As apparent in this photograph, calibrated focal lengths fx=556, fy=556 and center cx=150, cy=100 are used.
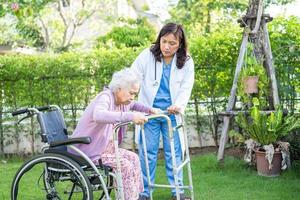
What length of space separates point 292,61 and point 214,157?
1.32m

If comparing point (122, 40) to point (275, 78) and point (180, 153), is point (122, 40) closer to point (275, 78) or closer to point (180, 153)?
point (275, 78)

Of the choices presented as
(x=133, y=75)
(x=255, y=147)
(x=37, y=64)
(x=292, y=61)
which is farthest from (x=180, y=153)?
(x=37, y=64)

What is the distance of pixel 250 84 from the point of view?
532 cm

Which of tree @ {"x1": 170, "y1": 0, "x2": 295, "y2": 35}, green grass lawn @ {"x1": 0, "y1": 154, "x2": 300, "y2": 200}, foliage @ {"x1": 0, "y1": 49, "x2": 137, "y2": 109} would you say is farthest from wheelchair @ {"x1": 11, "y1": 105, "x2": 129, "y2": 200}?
tree @ {"x1": 170, "y1": 0, "x2": 295, "y2": 35}

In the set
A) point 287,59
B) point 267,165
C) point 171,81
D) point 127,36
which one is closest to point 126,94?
point 171,81

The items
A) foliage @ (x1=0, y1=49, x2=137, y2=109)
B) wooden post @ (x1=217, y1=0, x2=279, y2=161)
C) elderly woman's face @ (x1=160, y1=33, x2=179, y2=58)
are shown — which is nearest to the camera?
elderly woman's face @ (x1=160, y1=33, x2=179, y2=58)

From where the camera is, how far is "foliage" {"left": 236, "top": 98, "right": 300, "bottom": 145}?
5.16m

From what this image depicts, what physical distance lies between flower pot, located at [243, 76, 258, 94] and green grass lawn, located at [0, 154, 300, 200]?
2.55ft

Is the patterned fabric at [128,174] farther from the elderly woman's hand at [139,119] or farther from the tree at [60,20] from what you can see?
the tree at [60,20]

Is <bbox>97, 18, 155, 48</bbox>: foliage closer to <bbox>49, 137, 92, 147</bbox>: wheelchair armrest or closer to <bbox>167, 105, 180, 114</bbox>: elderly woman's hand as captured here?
<bbox>167, 105, 180, 114</bbox>: elderly woman's hand

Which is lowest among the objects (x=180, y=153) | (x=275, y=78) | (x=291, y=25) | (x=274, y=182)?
(x=274, y=182)

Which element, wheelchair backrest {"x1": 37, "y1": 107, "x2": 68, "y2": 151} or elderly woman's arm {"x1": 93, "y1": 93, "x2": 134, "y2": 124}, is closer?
elderly woman's arm {"x1": 93, "y1": 93, "x2": 134, "y2": 124}

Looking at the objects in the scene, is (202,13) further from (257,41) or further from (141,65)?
(141,65)

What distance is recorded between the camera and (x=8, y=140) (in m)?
6.75
